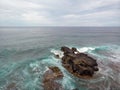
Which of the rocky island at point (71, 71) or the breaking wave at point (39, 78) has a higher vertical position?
the rocky island at point (71, 71)

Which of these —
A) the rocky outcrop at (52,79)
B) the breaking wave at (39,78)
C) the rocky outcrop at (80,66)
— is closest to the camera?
the rocky outcrop at (52,79)

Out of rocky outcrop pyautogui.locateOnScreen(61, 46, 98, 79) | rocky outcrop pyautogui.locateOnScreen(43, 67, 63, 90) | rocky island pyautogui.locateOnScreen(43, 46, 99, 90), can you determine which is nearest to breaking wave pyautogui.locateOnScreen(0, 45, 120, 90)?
rocky outcrop pyautogui.locateOnScreen(43, 67, 63, 90)

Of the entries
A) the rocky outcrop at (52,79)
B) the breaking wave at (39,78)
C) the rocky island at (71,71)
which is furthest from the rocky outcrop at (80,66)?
the rocky outcrop at (52,79)

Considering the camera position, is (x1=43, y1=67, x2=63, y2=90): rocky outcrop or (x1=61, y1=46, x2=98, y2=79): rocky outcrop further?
(x1=61, y1=46, x2=98, y2=79): rocky outcrop

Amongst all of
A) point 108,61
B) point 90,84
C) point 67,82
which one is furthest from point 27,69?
point 108,61

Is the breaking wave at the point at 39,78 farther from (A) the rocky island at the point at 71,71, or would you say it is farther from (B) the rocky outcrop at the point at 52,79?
(A) the rocky island at the point at 71,71

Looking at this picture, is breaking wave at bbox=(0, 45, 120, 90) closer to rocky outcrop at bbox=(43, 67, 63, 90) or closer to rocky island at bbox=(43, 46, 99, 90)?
rocky outcrop at bbox=(43, 67, 63, 90)

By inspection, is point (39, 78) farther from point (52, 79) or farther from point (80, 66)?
point (80, 66)

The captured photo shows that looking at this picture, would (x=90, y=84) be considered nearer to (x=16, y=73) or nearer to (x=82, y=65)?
(x=82, y=65)
